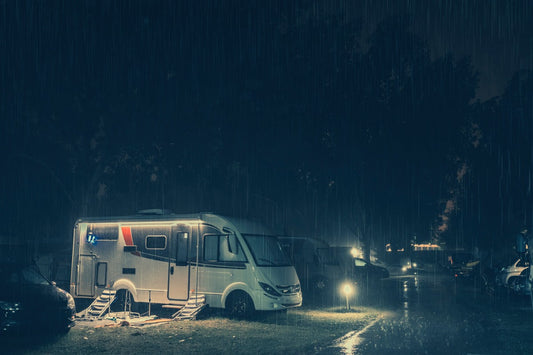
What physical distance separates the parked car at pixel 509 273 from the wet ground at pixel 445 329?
2.12 meters

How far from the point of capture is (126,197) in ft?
116

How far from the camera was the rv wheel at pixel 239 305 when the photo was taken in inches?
615

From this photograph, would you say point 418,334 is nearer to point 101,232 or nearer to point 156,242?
point 156,242

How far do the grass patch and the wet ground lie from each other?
63cm

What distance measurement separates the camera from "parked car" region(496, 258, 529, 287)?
928 inches

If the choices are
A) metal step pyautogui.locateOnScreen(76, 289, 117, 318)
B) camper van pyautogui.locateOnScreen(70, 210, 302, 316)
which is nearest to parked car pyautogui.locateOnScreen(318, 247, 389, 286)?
camper van pyautogui.locateOnScreen(70, 210, 302, 316)

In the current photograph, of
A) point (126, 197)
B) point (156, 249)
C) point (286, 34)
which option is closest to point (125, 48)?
point (286, 34)

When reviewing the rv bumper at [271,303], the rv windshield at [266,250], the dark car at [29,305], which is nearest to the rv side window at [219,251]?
the rv windshield at [266,250]

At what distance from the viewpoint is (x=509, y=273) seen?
2398 centimetres

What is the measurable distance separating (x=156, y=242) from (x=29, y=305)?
5171 millimetres

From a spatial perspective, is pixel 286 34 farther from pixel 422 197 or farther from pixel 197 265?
pixel 422 197

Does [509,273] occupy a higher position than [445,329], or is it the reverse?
[509,273]

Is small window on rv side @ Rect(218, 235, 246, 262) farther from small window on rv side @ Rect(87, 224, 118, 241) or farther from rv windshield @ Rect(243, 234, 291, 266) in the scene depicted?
small window on rv side @ Rect(87, 224, 118, 241)

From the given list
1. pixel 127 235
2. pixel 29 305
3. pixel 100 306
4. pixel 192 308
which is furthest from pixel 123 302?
pixel 29 305
